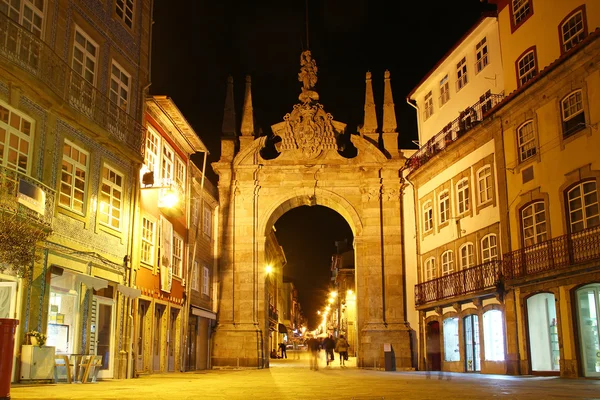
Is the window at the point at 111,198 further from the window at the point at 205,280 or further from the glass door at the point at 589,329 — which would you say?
the glass door at the point at 589,329

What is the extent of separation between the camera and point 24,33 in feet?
41.8

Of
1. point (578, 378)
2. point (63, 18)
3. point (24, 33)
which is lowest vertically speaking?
point (578, 378)

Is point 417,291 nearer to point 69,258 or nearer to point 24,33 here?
point 69,258

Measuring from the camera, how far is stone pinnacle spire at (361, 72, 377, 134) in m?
31.0

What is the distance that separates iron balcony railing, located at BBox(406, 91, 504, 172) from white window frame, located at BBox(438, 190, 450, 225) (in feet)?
5.51

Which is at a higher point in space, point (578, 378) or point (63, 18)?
point (63, 18)

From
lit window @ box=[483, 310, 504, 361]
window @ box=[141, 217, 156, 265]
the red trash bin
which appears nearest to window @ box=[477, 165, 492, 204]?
lit window @ box=[483, 310, 504, 361]

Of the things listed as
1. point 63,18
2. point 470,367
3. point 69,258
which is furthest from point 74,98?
point 470,367

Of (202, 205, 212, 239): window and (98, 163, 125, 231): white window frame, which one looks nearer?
(98, 163, 125, 231): white window frame

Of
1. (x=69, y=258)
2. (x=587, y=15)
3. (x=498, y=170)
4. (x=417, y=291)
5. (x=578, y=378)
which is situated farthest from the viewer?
(x=417, y=291)

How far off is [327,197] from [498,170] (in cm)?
1033

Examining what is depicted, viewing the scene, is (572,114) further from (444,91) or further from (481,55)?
(444,91)

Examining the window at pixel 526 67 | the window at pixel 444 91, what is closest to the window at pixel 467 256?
the window at pixel 526 67

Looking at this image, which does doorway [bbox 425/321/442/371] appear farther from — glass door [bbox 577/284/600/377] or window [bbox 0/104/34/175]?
window [bbox 0/104/34/175]
